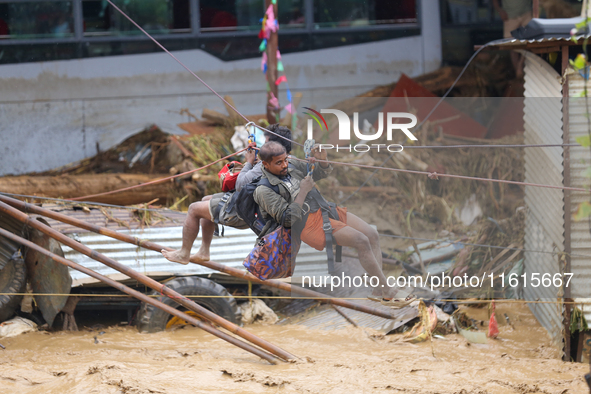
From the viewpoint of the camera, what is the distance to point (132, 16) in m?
10.0

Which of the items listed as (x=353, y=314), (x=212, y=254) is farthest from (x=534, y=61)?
(x=212, y=254)

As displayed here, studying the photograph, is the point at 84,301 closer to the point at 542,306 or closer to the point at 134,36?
the point at 134,36

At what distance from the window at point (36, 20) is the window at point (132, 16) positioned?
316 mm

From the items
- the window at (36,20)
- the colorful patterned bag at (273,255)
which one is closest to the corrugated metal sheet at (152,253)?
the colorful patterned bag at (273,255)

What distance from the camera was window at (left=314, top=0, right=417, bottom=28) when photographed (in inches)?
403

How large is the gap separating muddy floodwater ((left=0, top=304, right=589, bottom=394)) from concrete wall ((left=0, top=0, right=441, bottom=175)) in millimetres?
3677

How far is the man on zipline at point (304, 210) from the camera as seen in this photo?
4.45 metres

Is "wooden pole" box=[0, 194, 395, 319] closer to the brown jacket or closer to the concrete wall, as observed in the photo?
the brown jacket

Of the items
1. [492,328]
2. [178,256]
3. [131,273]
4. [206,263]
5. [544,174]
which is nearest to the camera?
[178,256]

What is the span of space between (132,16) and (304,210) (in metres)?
6.90

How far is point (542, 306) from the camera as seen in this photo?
6816 millimetres

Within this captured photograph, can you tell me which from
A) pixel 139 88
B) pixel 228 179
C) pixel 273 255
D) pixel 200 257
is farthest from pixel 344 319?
pixel 139 88

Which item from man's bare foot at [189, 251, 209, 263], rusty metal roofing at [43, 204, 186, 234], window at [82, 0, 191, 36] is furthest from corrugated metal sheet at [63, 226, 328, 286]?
window at [82, 0, 191, 36]

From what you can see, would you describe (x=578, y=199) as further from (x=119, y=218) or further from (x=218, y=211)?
(x=119, y=218)
